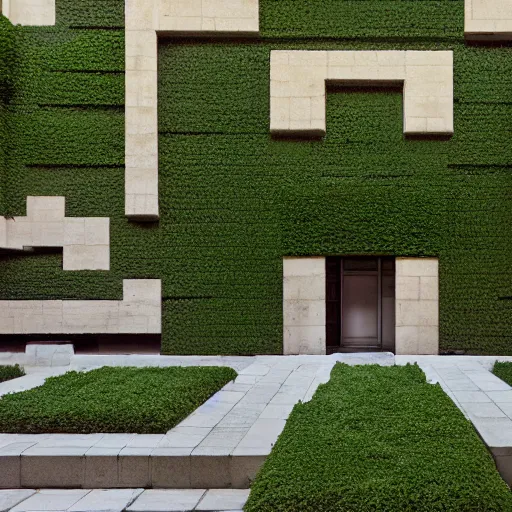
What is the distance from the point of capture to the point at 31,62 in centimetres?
1154

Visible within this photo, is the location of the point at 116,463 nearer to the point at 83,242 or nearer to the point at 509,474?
the point at 509,474

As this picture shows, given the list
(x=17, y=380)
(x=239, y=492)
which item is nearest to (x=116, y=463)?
(x=239, y=492)

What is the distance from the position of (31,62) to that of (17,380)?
7.50 metres

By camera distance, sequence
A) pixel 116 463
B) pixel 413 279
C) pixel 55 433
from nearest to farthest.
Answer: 1. pixel 116 463
2. pixel 55 433
3. pixel 413 279

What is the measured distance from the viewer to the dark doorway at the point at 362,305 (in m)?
13.4

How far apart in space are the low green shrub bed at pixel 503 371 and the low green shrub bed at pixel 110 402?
458cm

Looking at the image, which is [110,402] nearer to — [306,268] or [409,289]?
[306,268]

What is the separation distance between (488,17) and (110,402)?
11.5m

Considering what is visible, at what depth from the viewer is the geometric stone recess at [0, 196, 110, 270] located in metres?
11.4

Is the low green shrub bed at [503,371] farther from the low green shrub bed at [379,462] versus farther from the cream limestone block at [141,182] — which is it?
the cream limestone block at [141,182]

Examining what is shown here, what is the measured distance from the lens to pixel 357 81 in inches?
451

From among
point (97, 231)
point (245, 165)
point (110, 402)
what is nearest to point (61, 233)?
point (97, 231)

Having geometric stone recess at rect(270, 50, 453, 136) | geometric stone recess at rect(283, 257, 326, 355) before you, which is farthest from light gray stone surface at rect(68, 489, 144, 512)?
geometric stone recess at rect(270, 50, 453, 136)

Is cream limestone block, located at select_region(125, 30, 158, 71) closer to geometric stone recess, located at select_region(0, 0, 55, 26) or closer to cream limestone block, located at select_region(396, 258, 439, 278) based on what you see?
geometric stone recess, located at select_region(0, 0, 55, 26)
